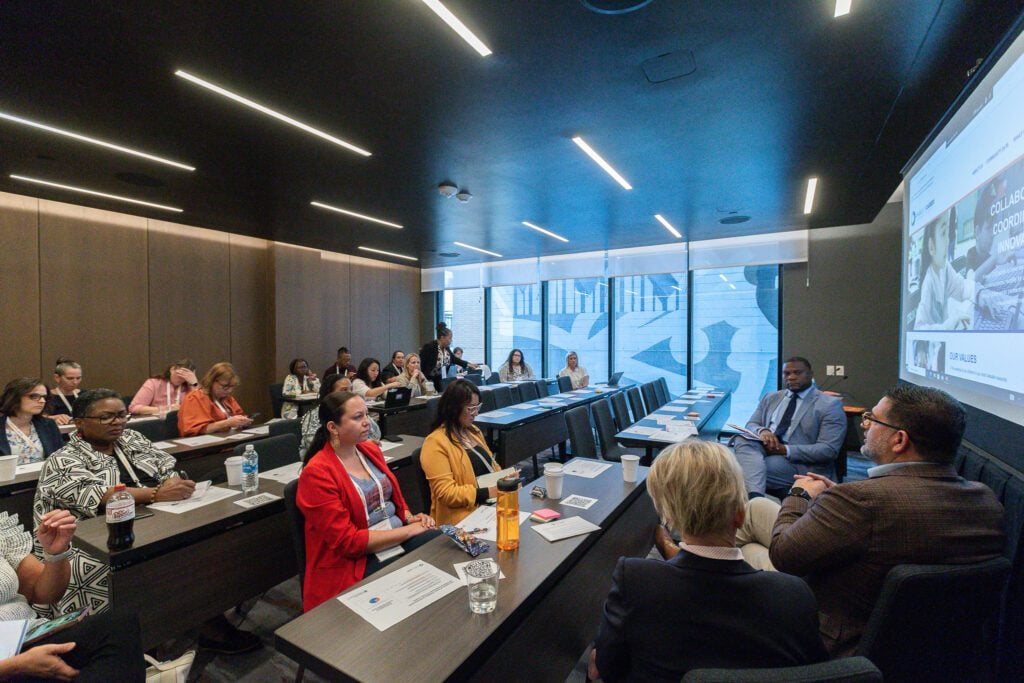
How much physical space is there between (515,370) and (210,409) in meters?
5.14

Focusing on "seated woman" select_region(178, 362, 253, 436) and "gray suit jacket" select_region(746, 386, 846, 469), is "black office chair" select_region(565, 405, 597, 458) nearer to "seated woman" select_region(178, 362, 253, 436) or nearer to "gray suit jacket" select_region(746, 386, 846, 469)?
"gray suit jacket" select_region(746, 386, 846, 469)

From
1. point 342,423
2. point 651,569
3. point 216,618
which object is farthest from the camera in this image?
point 216,618

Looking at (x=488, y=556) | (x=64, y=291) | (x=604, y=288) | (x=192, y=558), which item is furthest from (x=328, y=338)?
(x=488, y=556)

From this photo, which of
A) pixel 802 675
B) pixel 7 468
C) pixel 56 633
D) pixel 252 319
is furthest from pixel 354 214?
pixel 802 675

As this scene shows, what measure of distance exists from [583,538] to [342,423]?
4.01ft

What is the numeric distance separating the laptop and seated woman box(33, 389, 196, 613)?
2.88 metres

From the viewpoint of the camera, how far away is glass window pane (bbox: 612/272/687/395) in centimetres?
791

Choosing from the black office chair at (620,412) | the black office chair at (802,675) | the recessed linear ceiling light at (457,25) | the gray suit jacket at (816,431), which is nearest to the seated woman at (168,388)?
the black office chair at (620,412)

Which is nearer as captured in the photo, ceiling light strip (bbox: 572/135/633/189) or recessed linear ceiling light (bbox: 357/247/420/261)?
ceiling light strip (bbox: 572/135/633/189)

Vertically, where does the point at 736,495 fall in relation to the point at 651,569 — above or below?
above

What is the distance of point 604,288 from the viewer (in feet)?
28.1

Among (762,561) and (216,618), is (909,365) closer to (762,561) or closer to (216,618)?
(762,561)

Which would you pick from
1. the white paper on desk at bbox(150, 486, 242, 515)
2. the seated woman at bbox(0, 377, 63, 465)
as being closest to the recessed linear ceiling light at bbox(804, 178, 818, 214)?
the white paper on desk at bbox(150, 486, 242, 515)

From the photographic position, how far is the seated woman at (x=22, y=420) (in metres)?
3.12
